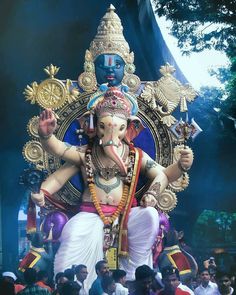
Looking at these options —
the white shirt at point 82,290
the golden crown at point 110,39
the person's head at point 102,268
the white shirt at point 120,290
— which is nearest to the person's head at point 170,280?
the white shirt at point 120,290

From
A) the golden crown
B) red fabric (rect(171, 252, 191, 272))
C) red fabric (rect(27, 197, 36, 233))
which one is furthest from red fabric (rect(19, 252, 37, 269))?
the golden crown

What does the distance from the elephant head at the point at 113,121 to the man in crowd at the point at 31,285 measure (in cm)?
75

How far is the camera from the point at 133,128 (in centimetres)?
549

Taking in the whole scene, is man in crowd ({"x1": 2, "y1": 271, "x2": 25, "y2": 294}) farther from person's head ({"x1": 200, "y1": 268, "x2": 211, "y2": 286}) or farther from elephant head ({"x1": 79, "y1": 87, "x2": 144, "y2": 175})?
person's head ({"x1": 200, "y1": 268, "x2": 211, "y2": 286})

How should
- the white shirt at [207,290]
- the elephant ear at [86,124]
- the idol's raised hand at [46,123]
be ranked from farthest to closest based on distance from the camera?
the white shirt at [207,290]
the elephant ear at [86,124]
the idol's raised hand at [46,123]

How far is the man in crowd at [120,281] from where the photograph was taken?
539 centimetres

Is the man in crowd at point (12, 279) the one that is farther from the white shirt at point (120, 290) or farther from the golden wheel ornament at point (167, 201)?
the golden wheel ornament at point (167, 201)

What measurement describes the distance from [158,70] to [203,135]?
17.9 inches

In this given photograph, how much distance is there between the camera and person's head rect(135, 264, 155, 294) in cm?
537

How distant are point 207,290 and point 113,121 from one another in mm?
1110

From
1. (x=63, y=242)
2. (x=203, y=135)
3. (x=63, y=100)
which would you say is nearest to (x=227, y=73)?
(x=203, y=135)

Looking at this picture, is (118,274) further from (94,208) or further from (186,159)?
(186,159)

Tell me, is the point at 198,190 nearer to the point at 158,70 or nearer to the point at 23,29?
the point at 158,70

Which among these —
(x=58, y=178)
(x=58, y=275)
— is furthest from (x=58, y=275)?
(x=58, y=178)
